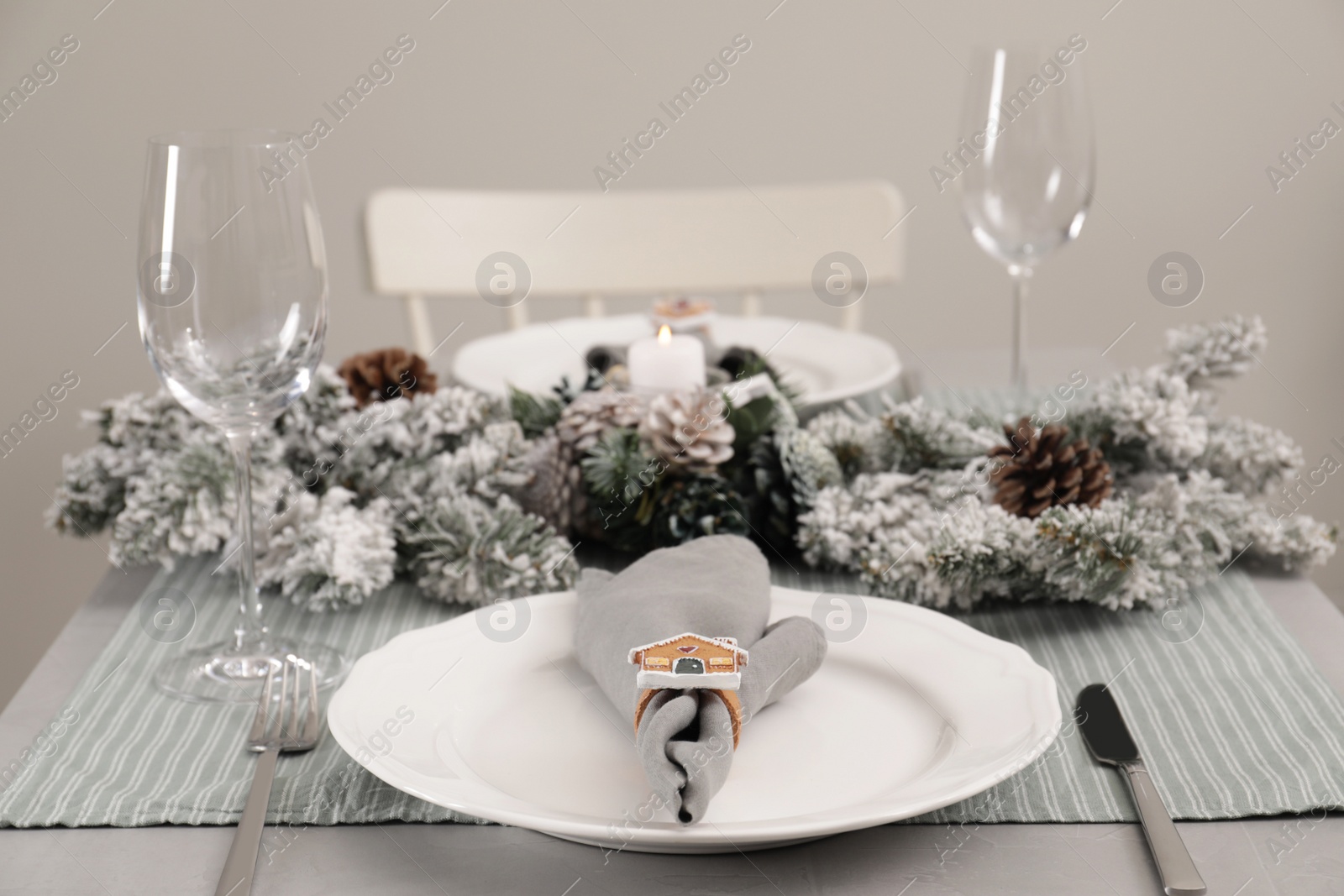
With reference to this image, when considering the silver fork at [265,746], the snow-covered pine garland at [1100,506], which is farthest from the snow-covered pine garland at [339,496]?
the snow-covered pine garland at [1100,506]

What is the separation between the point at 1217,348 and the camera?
2.88ft

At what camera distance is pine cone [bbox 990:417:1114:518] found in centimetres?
75

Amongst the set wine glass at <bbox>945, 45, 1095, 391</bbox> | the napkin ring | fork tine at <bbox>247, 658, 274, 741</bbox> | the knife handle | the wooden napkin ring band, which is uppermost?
wine glass at <bbox>945, 45, 1095, 391</bbox>

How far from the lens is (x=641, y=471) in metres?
0.79

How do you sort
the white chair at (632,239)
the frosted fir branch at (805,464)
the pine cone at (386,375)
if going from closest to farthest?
the frosted fir branch at (805,464), the pine cone at (386,375), the white chair at (632,239)

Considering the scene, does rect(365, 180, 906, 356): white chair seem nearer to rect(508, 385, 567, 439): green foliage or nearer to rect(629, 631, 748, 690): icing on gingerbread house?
rect(508, 385, 567, 439): green foliage

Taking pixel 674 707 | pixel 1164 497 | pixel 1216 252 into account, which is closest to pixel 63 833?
pixel 674 707

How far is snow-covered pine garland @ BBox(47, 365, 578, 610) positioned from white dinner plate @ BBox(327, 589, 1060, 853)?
0.07m

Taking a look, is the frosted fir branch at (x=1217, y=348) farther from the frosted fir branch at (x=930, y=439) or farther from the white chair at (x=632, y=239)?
the white chair at (x=632, y=239)

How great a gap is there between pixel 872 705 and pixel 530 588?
24 cm

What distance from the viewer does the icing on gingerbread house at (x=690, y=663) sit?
492 mm

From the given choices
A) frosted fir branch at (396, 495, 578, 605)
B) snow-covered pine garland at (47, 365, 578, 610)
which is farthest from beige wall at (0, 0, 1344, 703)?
frosted fir branch at (396, 495, 578, 605)

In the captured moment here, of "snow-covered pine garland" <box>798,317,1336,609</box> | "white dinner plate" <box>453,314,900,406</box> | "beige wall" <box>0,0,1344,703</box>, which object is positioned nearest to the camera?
"snow-covered pine garland" <box>798,317,1336,609</box>

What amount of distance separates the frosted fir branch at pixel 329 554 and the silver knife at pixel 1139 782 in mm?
431
